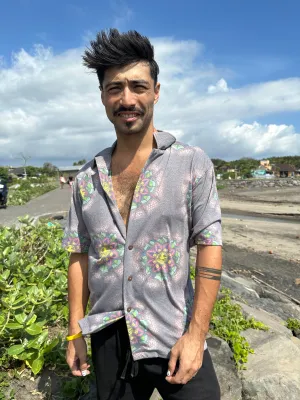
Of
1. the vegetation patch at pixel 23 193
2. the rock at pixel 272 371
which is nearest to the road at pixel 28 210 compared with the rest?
the vegetation patch at pixel 23 193

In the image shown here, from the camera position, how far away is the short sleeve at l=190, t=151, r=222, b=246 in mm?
1700

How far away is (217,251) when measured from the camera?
1714mm

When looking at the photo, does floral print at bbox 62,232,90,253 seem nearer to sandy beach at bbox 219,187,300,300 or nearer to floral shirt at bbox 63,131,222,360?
floral shirt at bbox 63,131,222,360

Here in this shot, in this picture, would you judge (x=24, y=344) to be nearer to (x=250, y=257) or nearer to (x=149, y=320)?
(x=149, y=320)

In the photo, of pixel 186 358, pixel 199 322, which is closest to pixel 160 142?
pixel 199 322

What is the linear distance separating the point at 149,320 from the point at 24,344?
1.46 metres

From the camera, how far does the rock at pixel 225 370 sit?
3104 mm

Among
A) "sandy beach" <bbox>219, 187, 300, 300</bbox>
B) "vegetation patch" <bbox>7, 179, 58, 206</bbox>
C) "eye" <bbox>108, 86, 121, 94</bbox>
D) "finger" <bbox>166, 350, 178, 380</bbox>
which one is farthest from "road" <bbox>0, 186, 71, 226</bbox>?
"finger" <bbox>166, 350, 178, 380</bbox>

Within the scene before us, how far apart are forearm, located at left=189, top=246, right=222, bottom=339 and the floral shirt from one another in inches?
2.6

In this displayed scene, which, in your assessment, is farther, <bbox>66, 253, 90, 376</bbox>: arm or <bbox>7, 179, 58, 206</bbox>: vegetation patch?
<bbox>7, 179, 58, 206</bbox>: vegetation patch

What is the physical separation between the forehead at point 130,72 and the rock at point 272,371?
9.25 feet

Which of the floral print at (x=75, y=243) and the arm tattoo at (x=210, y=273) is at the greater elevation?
→ the floral print at (x=75, y=243)

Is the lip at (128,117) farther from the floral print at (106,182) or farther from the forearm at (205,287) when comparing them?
the forearm at (205,287)

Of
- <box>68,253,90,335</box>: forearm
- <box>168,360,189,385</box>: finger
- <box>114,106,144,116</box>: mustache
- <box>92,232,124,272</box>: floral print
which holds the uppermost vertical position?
<box>114,106,144,116</box>: mustache
